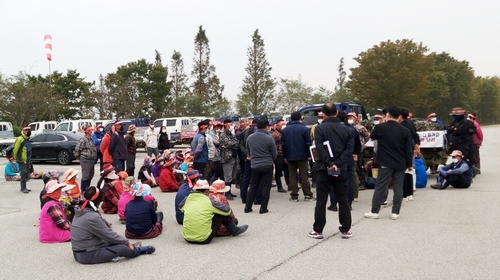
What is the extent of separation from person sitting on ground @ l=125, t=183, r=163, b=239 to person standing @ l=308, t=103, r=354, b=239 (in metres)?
2.42

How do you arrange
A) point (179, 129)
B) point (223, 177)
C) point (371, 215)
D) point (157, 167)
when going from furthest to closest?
point (179, 129), point (157, 167), point (223, 177), point (371, 215)

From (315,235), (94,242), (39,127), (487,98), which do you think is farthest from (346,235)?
(487,98)

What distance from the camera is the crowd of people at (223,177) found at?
6.44 m

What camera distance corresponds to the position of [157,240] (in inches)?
268

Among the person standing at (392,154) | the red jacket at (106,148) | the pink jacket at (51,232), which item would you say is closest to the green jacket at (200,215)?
the pink jacket at (51,232)

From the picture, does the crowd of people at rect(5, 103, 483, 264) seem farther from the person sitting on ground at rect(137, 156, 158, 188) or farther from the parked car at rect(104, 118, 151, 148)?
the parked car at rect(104, 118, 151, 148)

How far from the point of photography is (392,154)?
7.68 meters

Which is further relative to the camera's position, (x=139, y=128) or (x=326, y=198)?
(x=139, y=128)

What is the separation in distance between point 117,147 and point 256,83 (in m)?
41.9

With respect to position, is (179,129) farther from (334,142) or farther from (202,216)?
(334,142)

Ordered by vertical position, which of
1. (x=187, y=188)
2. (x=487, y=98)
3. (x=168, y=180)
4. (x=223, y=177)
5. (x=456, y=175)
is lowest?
(x=168, y=180)

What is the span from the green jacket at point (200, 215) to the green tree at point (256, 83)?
151ft

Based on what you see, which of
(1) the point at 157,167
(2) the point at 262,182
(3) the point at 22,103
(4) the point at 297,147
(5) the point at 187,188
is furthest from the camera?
(3) the point at 22,103

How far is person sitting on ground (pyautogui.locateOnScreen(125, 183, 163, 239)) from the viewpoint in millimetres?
6668
